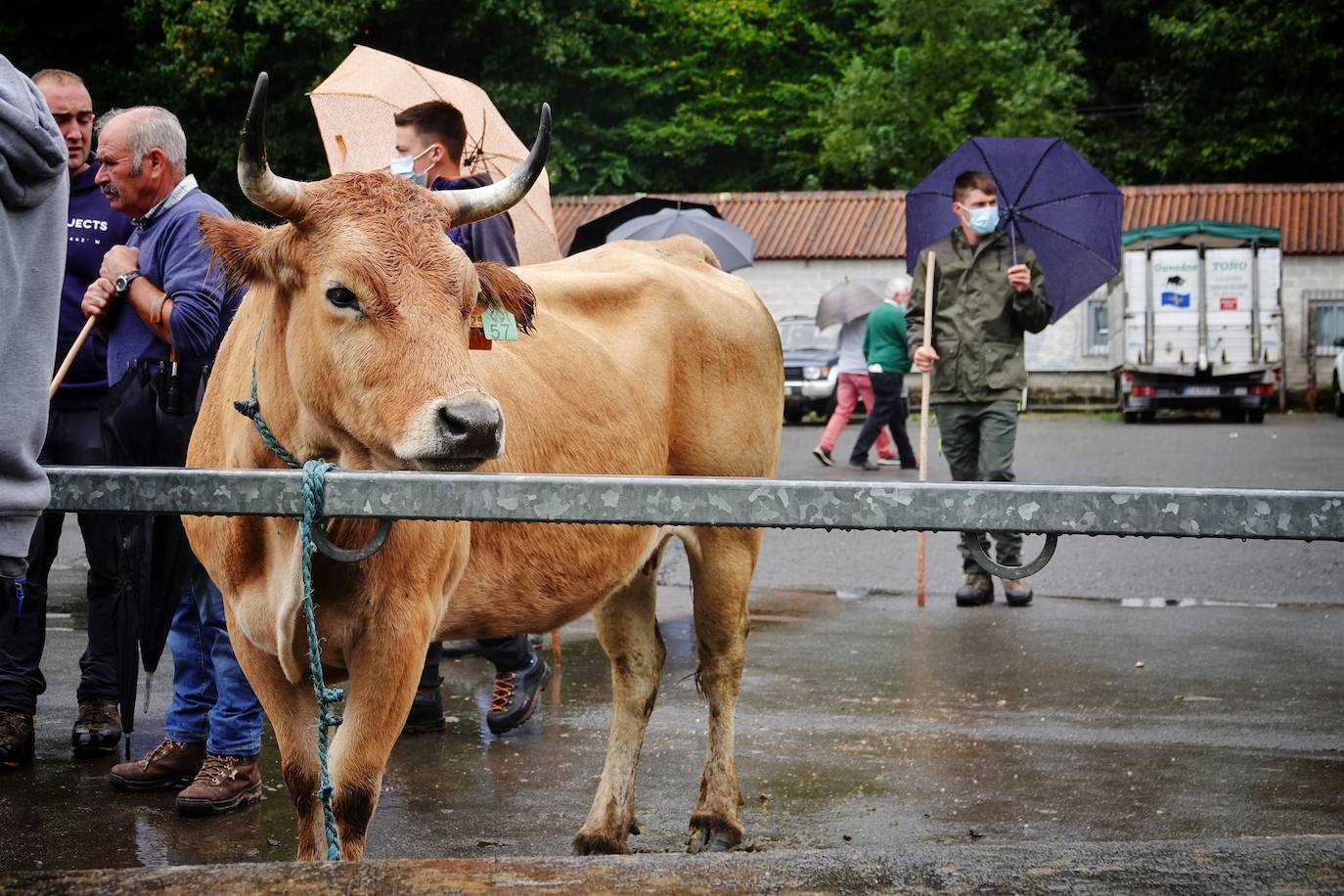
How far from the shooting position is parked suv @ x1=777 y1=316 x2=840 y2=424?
29.5 m

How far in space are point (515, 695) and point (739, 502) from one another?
14.2 feet

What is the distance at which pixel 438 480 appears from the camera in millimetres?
2738

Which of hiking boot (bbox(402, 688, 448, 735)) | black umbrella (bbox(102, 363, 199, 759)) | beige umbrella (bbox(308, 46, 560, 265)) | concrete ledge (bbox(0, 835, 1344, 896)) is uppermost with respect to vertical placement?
beige umbrella (bbox(308, 46, 560, 265))

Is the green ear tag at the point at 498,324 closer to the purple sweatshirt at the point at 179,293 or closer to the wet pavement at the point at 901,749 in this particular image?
the purple sweatshirt at the point at 179,293

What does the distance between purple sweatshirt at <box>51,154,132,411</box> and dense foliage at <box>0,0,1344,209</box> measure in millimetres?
29110

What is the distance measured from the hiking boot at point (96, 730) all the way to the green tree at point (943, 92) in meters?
36.1

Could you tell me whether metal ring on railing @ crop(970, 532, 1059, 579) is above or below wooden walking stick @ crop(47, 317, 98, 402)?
below

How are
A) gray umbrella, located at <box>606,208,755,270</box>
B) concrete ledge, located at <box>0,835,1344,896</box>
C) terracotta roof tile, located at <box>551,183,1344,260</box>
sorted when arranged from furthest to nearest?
terracotta roof tile, located at <box>551,183,1344,260</box> → gray umbrella, located at <box>606,208,755,270</box> → concrete ledge, located at <box>0,835,1344,896</box>

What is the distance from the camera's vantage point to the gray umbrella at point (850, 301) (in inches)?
944

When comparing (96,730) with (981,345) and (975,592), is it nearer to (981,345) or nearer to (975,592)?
(975,592)

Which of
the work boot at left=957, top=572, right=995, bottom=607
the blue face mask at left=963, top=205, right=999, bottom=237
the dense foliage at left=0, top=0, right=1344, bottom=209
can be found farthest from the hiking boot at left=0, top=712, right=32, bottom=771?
the dense foliage at left=0, top=0, right=1344, bottom=209

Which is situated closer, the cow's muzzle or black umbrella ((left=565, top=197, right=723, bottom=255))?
the cow's muzzle

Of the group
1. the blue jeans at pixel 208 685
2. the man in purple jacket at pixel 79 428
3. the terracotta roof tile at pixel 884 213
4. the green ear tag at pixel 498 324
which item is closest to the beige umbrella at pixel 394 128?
the man in purple jacket at pixel 79 428

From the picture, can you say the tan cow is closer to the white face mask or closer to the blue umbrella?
the white face mask
